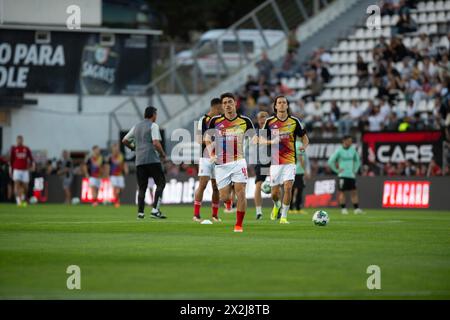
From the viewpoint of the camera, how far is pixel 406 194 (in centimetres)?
3447

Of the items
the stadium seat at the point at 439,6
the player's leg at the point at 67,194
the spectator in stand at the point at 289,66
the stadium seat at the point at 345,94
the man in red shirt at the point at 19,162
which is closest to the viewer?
the man in red shirt at the point at 19,162

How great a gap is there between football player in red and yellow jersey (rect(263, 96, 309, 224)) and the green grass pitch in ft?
3.60

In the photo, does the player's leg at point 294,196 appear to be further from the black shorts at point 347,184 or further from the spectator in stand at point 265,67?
the spectator in stand at point 265,67

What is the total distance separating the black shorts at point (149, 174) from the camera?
25000 mm

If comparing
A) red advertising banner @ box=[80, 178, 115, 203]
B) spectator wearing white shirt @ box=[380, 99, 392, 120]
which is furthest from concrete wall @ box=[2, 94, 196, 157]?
spectator wearing white shirt @ box=[380, 99, 392, 120]

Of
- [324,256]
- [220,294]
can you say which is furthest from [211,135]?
[220,294]

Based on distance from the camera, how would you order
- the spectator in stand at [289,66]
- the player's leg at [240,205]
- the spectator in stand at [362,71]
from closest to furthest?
the player's leg at [240,205], the spectator in stand at [362,71], the spectator in stand at [289,66]

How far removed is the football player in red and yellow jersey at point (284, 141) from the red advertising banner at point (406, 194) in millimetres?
12122

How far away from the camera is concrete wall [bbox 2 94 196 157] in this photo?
Result: 156 feet

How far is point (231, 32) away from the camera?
4428cm

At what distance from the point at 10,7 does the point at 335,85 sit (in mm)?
15035

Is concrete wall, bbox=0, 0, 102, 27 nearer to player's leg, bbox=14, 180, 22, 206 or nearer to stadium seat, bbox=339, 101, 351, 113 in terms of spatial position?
player's leg, bbox=14, 180, 22, 206

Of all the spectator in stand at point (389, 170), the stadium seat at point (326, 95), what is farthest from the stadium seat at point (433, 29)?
the spectator in stand at point (389, 170)

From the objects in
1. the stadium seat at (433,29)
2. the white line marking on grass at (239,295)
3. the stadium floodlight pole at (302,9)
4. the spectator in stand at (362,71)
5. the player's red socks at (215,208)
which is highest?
the stadium floodlight pole at (302,9)
